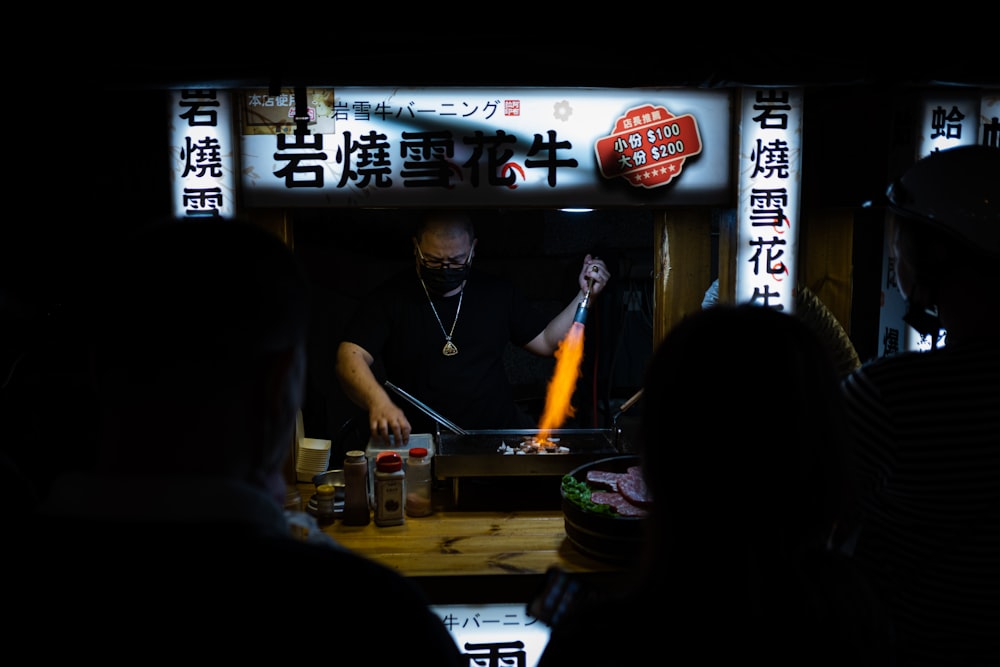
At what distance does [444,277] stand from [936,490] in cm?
380

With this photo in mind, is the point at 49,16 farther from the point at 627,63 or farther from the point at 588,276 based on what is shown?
the point at 588,276

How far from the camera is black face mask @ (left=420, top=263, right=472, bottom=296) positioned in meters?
5.69

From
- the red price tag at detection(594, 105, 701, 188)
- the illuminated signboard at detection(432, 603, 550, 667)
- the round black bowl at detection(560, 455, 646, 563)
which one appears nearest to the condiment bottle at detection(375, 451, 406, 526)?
the illuminated signboard at detection(432, 603, 550, 667)

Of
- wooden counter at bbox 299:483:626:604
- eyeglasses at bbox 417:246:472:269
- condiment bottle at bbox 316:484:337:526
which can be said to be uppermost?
eyeglasses at bbox 417:246:472:269

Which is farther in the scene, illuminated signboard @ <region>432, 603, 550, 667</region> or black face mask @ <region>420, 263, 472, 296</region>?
black face mask @ <region>420, 263, 472, 296</region>

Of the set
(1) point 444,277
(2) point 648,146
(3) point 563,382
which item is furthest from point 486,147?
(3) point 563,382

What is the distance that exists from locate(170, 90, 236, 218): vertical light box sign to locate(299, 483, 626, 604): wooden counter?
5.77ft

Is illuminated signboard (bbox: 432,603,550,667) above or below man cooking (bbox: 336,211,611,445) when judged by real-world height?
below

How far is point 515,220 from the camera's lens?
31.0ft

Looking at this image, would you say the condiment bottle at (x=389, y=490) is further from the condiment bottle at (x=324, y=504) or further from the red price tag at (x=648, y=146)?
the red price tag at (x=648, y=146)

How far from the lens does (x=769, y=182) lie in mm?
4277

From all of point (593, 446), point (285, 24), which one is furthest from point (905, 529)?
point (285, 24)

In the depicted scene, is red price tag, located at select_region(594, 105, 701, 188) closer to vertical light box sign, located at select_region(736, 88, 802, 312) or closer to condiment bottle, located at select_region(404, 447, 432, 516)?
vertical light box sign, located at select_region(736, 88, 802, 312)

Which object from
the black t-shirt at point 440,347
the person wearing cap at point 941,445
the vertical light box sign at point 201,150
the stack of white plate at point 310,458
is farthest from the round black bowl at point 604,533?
the black t-shirt at point 440,347
